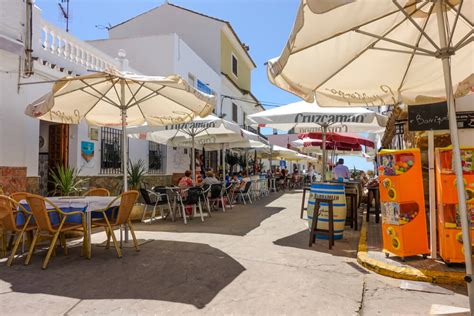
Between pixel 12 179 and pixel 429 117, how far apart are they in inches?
304

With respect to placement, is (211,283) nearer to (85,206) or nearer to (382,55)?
(85,206)

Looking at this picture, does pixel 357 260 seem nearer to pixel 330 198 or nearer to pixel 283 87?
pixel 330 198

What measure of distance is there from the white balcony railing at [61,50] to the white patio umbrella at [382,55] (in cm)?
587

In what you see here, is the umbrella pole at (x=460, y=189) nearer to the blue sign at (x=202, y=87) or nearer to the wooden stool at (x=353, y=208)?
the wooden stool at (x=353, y=208)

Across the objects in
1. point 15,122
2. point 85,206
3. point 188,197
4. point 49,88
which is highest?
point 49,88

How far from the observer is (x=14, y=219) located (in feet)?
16.8

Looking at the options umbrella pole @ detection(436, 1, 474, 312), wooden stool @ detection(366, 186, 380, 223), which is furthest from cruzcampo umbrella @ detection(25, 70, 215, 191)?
wooden stool @ detection(366, 186, 380, 223)

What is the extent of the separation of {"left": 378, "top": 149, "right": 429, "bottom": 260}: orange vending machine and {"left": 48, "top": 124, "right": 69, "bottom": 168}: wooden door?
808cm

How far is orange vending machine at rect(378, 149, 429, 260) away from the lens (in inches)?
199

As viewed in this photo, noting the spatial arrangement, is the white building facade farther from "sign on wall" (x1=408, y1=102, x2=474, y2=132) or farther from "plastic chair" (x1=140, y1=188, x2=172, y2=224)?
"sign on wall" (x1=408, y1=102, x2=474, y2=132)

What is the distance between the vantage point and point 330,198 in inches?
253

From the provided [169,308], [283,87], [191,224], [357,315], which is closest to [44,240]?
[191,224]

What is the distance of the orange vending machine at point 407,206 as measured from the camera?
505 centimetres

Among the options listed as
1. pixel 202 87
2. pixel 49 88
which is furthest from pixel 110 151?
pixel 202 87
